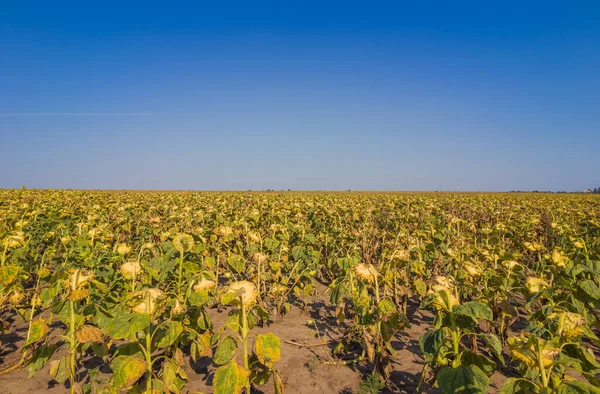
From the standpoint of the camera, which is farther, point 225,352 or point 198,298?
point 198,298

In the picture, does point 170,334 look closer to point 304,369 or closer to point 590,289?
point 304,369

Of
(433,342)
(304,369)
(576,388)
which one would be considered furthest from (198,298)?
(576,388)

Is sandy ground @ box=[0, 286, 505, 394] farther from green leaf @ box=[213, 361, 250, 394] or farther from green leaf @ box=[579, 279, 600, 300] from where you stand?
green leaf @ box=[213, 361, 250, 394]

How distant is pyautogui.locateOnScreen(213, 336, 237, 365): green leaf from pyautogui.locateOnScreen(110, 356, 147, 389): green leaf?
487 millimetres

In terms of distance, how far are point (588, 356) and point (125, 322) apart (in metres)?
2.74

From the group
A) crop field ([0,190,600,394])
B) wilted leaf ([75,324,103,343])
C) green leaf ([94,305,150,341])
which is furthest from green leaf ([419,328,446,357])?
wilted leaf ([75,324,103,343])

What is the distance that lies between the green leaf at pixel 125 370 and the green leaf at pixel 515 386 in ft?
7.16

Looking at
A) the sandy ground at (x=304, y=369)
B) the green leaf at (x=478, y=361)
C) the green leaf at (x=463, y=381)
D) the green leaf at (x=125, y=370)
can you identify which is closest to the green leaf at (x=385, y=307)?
the sandy ground at (x=304, y=369)

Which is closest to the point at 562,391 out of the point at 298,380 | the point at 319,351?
the point at 298,380

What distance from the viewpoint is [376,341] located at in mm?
3938

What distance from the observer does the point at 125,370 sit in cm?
235

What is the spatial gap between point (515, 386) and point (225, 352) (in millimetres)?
1827

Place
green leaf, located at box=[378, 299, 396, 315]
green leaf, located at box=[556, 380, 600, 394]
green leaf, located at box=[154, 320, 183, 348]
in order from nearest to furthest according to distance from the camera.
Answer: green leaf, located at box=[556, 380, 600, 394] → green leaf, located at box=[154, 320, 183, 348] → green leaf, located at box=[378, 299, 396, 315]

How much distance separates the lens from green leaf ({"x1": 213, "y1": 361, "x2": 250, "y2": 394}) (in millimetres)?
2221
